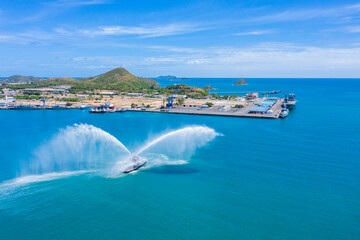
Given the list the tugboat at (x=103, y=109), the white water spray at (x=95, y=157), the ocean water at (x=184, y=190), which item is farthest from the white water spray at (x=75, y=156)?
the tugboat at (x=103, y=109)

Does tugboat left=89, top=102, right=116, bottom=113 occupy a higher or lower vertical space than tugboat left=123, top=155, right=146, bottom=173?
higher

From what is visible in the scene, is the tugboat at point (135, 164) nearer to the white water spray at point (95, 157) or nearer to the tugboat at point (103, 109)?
the white water spray at point (95, 157)

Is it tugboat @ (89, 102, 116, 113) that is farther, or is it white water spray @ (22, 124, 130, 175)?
tugboat @ (89, 102, 116, 113)

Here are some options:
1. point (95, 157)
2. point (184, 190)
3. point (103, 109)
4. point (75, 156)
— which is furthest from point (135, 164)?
point (103, 109)

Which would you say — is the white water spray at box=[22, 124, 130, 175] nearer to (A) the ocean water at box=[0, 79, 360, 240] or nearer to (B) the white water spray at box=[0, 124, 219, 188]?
(B) the white water spray at box=[0, 124, 219, 188]

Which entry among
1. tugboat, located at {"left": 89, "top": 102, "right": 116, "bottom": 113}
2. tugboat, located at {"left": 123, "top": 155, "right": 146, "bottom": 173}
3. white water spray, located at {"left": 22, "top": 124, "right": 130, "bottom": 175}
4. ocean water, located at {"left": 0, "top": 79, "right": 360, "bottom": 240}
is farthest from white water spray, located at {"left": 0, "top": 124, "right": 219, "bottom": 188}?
tugboat, located at {"left": 89, "top": 102, "right": 116, "bottom": 113}

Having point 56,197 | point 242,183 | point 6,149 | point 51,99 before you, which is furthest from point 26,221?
point 51,99

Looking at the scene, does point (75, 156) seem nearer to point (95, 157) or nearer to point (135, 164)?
point (95, 157)

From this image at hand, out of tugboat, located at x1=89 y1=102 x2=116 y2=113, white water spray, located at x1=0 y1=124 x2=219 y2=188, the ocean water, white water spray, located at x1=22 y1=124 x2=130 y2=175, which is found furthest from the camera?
tugboat, located at x1=89 y1=102 x2=116 y2=113
